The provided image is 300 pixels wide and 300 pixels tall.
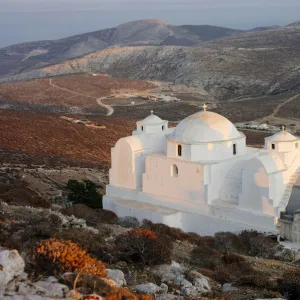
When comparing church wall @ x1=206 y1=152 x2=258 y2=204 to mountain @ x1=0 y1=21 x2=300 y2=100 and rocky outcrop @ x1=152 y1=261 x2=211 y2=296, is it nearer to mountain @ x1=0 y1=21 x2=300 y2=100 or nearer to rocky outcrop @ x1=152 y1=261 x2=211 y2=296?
rocky outcrop @ x1=152 y1=261 x2=211 y2=296

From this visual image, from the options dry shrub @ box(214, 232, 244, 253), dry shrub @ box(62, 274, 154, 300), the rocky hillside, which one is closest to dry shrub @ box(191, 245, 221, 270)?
dry shrub @ box(214, 232, 244, 253)

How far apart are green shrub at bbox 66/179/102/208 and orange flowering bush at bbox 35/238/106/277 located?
14.8 meters

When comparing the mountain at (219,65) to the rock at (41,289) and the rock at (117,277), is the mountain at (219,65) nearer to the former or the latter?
the rock at (117,277)

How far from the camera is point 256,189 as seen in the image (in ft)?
68.3

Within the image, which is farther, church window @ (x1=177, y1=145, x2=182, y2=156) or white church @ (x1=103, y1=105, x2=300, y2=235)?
church window @ (x1=177, y1=145, x2=182, y2=156)

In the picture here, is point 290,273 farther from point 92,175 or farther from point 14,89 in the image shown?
point 14,89

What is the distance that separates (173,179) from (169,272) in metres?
10.4

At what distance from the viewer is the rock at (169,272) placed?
1227 centimetres

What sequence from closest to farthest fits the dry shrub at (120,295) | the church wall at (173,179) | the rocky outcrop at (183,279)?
1. the dry shrub at (120,295)
2. the rocky outcrop at (183,279)
3. the church wall at (173,179)

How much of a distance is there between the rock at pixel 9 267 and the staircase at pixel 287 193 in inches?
502

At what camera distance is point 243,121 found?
61219 mm

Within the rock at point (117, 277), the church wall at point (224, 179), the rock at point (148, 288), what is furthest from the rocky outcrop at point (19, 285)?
the church wall at point (224, 179)

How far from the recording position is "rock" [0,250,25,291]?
8871 millimetres

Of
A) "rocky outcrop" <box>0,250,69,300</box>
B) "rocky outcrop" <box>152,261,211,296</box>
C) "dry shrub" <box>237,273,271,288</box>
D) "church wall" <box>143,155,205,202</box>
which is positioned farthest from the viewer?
"church wall" <box>143,155,205,202</box>
